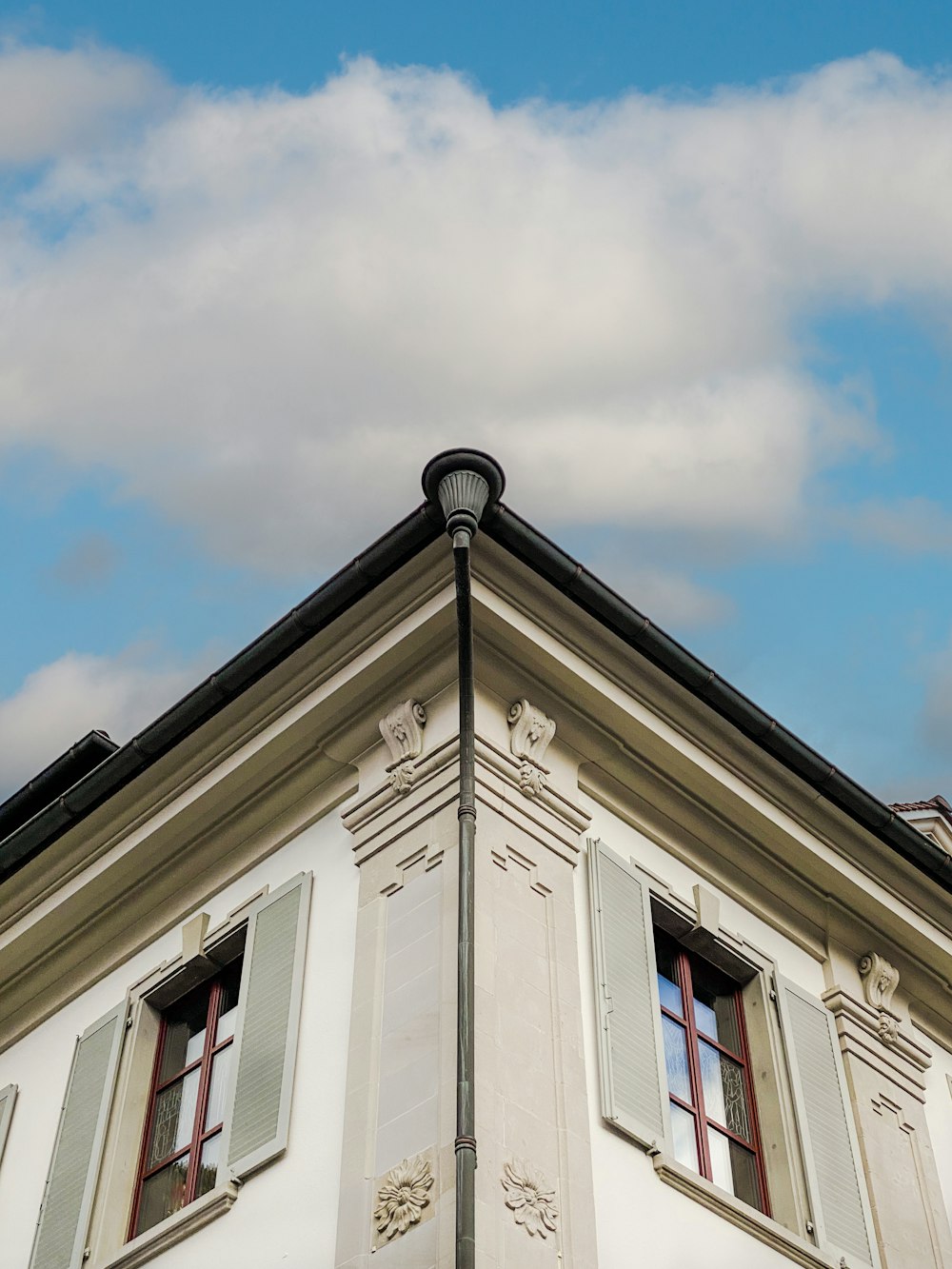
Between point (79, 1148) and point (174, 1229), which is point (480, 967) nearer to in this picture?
point (174, 1229)

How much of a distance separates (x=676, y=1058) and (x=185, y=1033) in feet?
11.0

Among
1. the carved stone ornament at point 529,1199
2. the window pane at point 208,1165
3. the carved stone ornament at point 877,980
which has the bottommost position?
the carved stone ornament at point 529,1199

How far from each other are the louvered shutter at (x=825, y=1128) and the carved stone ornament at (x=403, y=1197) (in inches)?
127

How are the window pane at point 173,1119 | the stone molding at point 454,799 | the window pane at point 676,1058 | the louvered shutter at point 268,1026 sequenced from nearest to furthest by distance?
the louvered shutter at point 268,1026 < the stone molding at point 454,799 < the window pane at point 676,1058 < the window pane at point 173,1119

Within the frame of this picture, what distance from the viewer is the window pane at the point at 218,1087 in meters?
11.8

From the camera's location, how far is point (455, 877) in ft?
35.8

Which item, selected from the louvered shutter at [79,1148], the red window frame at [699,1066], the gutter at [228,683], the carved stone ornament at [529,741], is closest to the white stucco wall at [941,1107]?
the red window frame at [699,1066]

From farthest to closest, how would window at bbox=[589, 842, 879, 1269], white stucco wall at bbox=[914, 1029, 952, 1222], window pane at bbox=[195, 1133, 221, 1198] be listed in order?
white stucco wall at bbox=[914, 1029, 952, 1222]
window pane at bbox=[195, 1133, 221, 1198]
window at bbox=[589, 842, 879, 1269]

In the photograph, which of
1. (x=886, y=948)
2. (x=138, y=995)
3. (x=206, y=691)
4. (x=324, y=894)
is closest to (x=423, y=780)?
(x=324, y=894)

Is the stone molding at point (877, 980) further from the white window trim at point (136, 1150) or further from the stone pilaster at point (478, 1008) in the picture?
the white window trim at point (136, 1150)

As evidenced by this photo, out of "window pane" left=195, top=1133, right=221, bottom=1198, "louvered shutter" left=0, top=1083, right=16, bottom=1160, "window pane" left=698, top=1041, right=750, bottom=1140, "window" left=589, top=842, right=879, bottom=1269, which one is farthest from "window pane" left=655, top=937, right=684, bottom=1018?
"louvered shutter" left=0, top=1083, right=16, bottom=1160

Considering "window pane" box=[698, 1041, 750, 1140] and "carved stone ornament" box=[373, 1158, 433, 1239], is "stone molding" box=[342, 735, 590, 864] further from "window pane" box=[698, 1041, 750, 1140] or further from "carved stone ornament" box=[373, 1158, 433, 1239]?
"carved stone ornament" box=[373, 1158, 433, 1239]

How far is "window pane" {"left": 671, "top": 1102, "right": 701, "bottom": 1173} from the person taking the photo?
447 inches

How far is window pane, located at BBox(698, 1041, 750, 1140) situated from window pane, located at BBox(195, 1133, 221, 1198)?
308 centimetres
